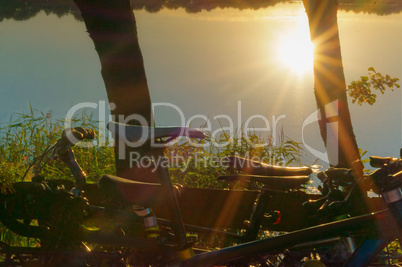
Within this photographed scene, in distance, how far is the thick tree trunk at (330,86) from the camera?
265 inches

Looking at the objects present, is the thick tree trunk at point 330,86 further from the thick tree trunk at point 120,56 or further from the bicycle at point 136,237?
the bicycle at point 136,237

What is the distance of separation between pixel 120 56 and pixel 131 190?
2.69 m

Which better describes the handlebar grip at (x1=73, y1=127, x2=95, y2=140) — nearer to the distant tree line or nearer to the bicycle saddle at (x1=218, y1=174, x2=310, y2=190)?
the bicycle saddle at (x1=218, y1=174, x2=310, y2=190)

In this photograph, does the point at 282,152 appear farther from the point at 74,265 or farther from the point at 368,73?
the point at 74,265

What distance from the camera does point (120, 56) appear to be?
18.7 feet

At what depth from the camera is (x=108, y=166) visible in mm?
7715

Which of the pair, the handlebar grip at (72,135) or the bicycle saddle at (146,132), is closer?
the bicycle saddle at (146,132)

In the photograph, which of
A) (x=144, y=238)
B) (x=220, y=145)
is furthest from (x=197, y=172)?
(x=144, y=238)

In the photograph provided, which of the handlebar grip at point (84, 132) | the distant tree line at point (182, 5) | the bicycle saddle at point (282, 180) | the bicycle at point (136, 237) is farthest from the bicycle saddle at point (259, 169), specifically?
the distant tree line at point (182, 5)

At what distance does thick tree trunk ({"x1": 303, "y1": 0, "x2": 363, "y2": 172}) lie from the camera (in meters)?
6.74

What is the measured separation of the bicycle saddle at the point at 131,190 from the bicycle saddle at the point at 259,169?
2.45 ft

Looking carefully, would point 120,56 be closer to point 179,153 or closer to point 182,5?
point 179,153

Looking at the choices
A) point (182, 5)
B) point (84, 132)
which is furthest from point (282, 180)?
point (182, 5)

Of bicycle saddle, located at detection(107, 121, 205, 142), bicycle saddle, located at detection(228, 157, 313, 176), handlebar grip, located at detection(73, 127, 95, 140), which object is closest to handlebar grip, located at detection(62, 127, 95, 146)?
handlebar grip, located at detection(73, 127, 95, 140)
